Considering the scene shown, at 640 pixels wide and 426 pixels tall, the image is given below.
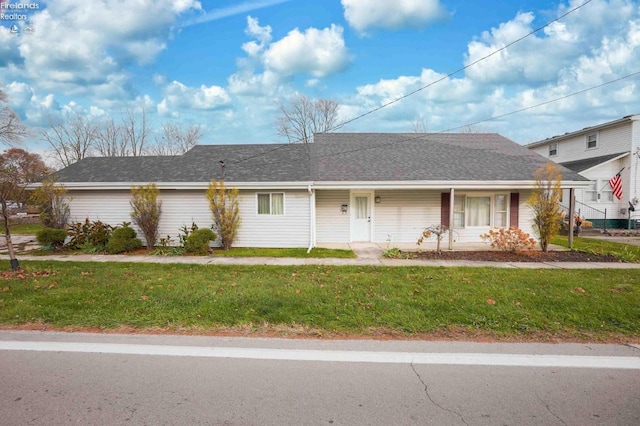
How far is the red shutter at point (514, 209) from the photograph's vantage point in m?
13.7

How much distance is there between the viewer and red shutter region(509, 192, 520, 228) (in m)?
13.7

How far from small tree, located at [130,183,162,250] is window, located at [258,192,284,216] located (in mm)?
3657

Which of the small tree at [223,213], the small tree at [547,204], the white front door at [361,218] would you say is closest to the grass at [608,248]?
the small tree at [547,204]

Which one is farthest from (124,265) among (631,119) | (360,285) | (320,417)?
(631,119)

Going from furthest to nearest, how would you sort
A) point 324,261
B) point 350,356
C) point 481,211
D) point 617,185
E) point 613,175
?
1. point 613,175
2. point 617,185
3. point 481,211
4. point 324,261
5. point 350,356

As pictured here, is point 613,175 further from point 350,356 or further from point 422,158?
point 350,356

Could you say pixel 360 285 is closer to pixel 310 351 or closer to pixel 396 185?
pixel 310 351

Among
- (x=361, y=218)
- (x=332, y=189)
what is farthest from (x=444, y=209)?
(x=332, y=189)

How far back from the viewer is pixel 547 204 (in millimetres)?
10938

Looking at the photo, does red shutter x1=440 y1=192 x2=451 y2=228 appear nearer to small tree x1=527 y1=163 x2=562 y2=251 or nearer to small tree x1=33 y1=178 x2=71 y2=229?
small tree x1=527 y1=163 x2=562 y2=251

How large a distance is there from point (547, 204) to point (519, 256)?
6.38ft

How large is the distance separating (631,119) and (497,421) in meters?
22.4

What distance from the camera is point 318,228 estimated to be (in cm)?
1370

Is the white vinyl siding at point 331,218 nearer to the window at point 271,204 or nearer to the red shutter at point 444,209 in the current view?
the window at point 271,204
